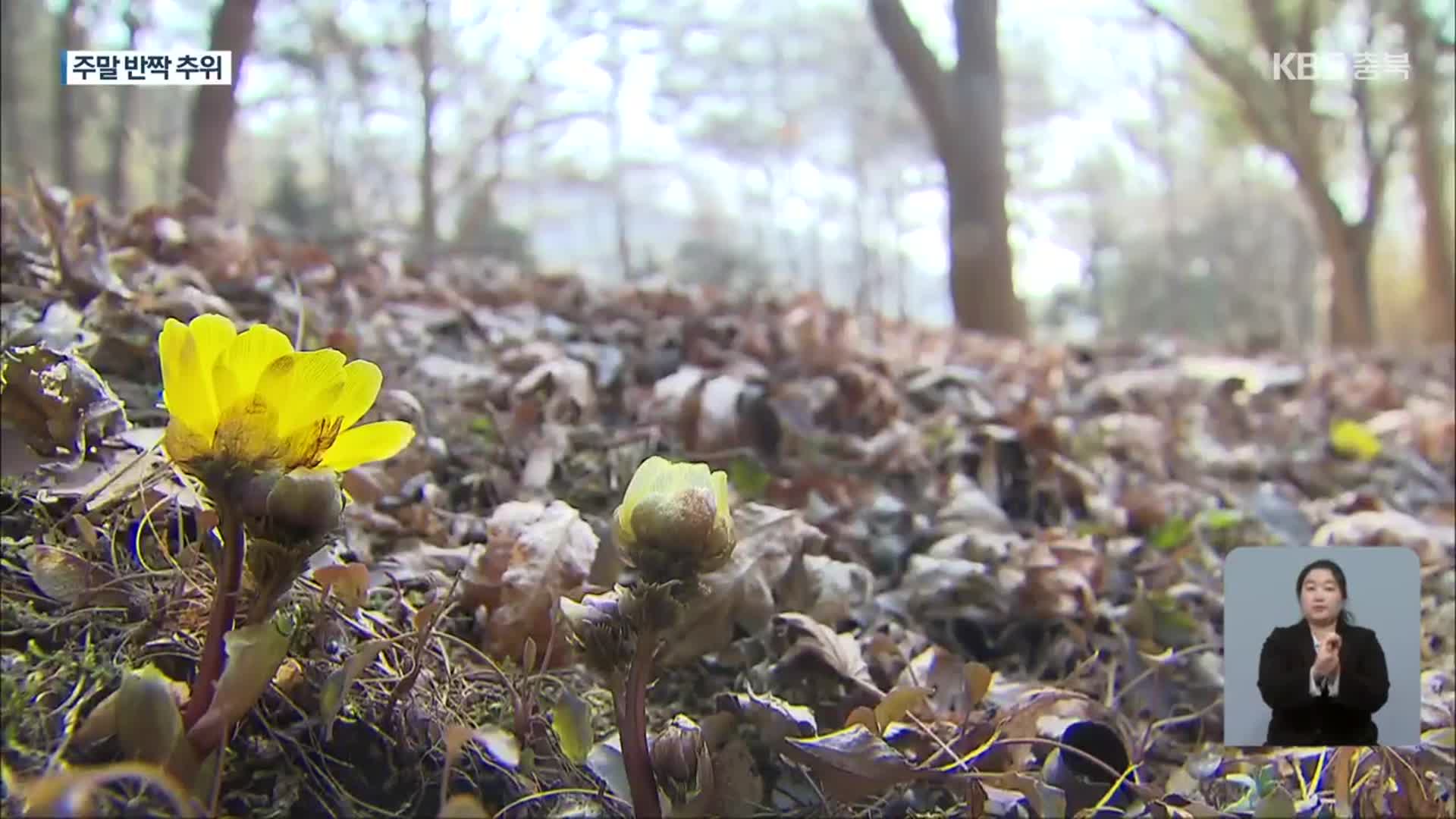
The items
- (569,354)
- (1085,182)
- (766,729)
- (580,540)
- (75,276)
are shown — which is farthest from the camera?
(1085,182)

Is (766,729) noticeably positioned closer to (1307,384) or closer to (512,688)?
(512,688)

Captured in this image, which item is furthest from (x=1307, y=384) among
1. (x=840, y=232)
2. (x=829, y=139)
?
(x=829, y=139)

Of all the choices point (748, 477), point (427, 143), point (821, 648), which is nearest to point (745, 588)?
point (821, 648)

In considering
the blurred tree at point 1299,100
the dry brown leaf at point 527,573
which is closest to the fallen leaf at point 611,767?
the dry brown leaf at point 527,573

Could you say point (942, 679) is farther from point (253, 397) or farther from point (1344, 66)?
point (1344, 66)

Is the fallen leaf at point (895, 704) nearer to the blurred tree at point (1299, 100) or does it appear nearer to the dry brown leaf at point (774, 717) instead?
the dry brown leaf at point (774, 717)

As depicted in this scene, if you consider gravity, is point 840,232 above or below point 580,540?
above
